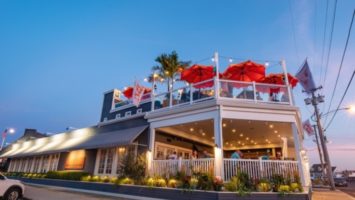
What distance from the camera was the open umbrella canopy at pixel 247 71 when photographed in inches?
534

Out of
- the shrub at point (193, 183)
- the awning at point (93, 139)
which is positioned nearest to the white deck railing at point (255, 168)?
the shrub at point (193, 183)

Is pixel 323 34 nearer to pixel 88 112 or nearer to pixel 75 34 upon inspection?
pixel 75 34

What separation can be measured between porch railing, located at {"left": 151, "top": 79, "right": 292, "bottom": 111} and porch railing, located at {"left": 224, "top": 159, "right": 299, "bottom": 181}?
10.0 feet

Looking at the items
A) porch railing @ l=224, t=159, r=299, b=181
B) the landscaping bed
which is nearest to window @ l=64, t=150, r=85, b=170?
the landscaping bed

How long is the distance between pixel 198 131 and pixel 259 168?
6099 millimetres

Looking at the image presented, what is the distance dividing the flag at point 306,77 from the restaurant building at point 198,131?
3.20 meters

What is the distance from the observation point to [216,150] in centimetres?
1002

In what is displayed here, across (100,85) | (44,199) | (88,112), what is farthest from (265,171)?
(88,112)

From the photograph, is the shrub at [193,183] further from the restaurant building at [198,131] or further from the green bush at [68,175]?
the green bush at [68,175]

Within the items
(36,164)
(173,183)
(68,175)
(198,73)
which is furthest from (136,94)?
(36,164)

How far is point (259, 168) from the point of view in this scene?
9.69 meters

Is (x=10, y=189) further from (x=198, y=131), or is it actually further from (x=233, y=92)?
(x=233, y=92)

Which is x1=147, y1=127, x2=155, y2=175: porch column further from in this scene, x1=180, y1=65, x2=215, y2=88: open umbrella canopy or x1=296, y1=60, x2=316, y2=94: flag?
x1=296, y1=60, x2=316, y2=94: flag

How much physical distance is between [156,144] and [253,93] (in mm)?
6990
